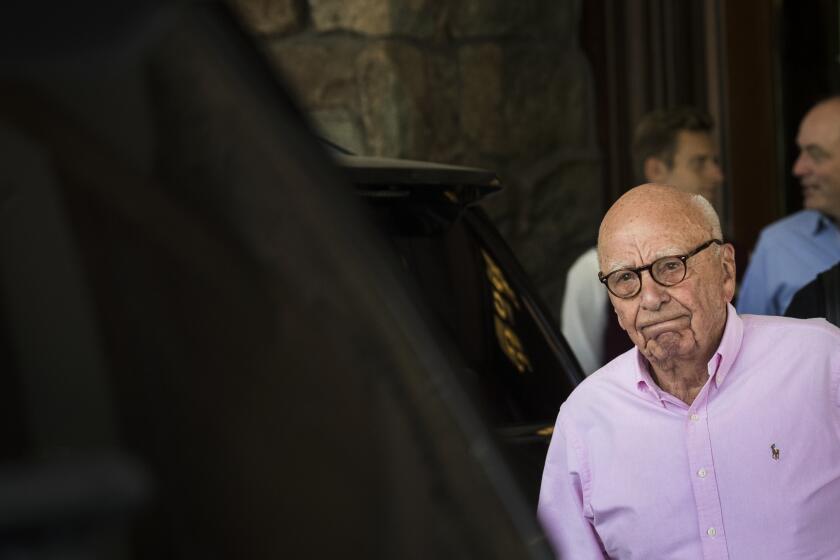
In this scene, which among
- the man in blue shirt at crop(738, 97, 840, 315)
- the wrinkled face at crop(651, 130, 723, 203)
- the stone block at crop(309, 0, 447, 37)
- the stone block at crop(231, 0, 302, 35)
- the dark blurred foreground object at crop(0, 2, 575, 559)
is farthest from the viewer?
the stone block at crop(231, 0, 302, 35)

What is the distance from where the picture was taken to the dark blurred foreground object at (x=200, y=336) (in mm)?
1107

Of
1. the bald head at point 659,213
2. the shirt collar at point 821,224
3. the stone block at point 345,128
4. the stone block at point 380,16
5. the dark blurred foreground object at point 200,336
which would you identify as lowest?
the shirt collar at point 821,224

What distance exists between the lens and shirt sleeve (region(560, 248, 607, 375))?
4746 mm

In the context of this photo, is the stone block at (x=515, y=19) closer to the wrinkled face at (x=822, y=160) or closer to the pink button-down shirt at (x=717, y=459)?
the wrinkled face at (x=822, y=160)

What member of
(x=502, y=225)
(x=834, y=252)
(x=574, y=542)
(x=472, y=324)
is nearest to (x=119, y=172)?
(x=574, y=542)

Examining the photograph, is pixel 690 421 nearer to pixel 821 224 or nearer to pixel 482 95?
pixel 821 224

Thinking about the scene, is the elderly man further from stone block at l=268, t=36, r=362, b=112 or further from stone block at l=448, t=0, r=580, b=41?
stone block at l=448, t=0, r=580, b=41

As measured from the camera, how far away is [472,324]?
349 centimetres

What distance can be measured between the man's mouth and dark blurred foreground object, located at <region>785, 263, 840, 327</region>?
4.70 feet

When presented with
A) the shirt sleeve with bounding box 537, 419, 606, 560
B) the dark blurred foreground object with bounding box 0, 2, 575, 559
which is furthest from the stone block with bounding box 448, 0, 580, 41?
the dark blurred foreground object with bounding box 0, 2, 575, 559

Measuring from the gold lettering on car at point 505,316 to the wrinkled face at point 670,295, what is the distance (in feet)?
2.10

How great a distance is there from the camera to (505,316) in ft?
11.8

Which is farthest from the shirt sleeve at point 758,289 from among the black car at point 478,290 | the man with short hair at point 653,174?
the black car at point 478,290

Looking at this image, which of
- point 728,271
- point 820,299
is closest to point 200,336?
point 728,271
